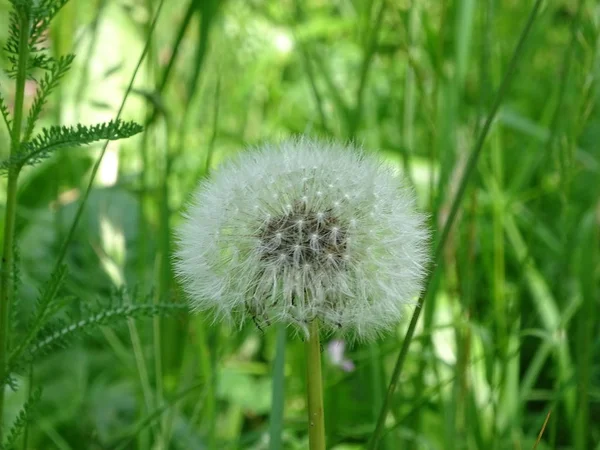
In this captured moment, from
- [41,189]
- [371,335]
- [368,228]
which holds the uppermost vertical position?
[41,189]

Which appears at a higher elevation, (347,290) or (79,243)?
(79,243)

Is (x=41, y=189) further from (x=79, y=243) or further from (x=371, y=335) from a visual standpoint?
(x=371, y=335)

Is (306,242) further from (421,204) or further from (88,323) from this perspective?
(421,204)

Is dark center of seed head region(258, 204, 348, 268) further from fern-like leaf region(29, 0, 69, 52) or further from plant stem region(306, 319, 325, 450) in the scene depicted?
fern-like leaf region(29, 0, 69, 52)

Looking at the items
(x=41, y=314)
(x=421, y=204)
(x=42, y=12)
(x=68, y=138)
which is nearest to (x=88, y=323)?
(x=41, y=314)

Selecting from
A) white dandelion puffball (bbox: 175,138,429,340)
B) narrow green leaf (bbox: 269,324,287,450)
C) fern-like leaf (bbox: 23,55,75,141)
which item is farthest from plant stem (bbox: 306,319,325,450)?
fern-like leaf (bbox: 23,55,75,141)

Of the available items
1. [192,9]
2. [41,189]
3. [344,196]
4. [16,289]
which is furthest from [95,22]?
[41,189]

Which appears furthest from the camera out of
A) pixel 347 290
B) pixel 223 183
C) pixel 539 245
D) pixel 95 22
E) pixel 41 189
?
pixel 41 189

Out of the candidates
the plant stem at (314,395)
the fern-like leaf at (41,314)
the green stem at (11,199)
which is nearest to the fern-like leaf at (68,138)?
the green stem at (11,199)
